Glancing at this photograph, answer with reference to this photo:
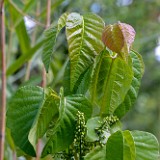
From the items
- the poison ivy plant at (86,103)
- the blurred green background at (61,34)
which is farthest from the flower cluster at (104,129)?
the blurred green background at (61,34)

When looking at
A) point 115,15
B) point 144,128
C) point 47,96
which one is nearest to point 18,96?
point 47,96

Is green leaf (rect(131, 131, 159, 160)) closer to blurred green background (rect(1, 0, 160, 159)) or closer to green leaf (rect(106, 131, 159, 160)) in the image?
green leaf (rect(106, 131, 159, 160))

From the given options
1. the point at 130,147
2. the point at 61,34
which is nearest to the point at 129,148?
the point at 130,147

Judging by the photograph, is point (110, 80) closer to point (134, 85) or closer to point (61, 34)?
point (134, 85)

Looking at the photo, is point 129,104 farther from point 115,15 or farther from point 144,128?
point 144,128

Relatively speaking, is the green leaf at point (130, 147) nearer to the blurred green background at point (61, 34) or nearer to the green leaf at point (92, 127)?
the green leaf at point (92, 127)

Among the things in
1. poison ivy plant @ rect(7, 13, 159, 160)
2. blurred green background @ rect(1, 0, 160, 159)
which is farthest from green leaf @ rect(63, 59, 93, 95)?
blurred green background @ rect(1, 0, 160, 159)
